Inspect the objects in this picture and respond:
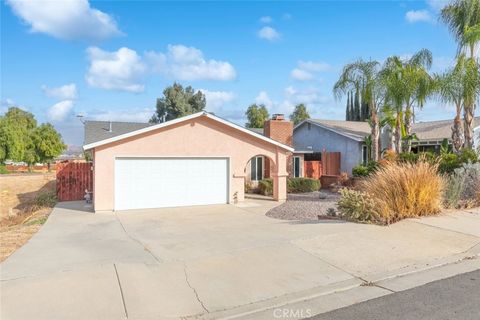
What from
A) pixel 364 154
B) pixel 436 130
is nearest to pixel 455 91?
pixel 364 154

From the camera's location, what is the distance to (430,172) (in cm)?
1045

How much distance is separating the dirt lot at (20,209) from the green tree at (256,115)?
25469mm

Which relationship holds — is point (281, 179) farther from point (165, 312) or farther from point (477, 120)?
point (477, 120)

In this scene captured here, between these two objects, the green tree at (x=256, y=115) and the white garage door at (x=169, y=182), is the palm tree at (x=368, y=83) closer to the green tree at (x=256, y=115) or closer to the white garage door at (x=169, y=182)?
the white garage door at (x=169, y=182)

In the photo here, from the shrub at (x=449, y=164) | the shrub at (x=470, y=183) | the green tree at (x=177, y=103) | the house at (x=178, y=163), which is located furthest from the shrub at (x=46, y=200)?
the green tree at (x=177, y=103)

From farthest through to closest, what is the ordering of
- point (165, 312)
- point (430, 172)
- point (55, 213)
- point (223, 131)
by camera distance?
point (223, 131) → point (55, 213) → point (430, 172) → point (165, 312)

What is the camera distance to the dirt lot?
9.39 meters

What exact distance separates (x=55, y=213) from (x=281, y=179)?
30.5ft

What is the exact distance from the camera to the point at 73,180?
17.4 m

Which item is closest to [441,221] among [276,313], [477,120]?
[276,313]

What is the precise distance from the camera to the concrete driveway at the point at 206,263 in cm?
503

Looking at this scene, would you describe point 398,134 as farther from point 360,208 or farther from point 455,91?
point 360,208

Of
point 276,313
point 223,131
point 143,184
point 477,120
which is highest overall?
point 477,120

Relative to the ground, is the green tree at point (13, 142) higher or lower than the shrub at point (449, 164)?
higher
